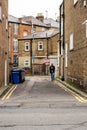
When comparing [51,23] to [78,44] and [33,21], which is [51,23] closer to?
[33,21]

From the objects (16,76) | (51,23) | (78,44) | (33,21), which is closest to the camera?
(78,44)

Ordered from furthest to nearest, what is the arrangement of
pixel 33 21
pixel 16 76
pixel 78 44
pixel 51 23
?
pixel 51 23 → pixel 33 21 → pixel 16 76 → pixel 78 44

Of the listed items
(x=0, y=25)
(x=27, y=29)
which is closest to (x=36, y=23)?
(x=27, y=29)

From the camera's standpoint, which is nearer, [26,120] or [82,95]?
[26,120]

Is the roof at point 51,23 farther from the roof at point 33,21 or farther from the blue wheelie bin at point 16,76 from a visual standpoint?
the blue wheelie bin at point 16,76

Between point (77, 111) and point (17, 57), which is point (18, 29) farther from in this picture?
point (77, 111)

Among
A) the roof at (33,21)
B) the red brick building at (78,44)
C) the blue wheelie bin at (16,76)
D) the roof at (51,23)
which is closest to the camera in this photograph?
the red brick building at (78,44)

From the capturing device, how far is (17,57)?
270 feet

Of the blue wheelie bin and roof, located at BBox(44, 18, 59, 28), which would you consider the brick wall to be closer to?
the blue wheelie bin

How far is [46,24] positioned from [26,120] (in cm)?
7878

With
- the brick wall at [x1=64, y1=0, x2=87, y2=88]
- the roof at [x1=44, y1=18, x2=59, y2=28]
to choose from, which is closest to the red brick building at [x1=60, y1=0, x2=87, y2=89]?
the brick wall at [x1=64, y1=0, x2=87, y2=88]

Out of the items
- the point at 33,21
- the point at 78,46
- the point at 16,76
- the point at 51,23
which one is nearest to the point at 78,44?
the point at 78,46

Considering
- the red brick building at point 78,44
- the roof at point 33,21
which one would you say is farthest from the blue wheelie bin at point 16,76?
the roof at point 33,21

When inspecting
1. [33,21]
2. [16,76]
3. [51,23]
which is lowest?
[16,76]
